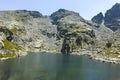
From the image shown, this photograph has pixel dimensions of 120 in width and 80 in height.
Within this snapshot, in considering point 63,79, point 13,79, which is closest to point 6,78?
point 13,79

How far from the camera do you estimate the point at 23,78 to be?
5217 inches

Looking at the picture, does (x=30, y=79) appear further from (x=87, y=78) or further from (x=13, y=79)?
(x=87, y=78)

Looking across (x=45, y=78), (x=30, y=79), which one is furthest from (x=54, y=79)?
(x=30, y=79)

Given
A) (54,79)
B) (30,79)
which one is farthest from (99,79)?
(30,79)

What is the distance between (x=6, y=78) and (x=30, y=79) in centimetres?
1311

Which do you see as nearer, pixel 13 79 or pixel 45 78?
pixel 13 79

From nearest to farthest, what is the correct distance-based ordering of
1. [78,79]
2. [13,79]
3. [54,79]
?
[13,79]
[54,79]
[78,79]

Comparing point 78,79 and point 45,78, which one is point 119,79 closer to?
point 78,79

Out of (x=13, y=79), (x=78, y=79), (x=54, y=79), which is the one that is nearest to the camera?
(x=13, y=79)

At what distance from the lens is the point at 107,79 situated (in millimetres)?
147000

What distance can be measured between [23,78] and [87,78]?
4277 centimetres

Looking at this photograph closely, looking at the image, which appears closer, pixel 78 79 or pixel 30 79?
pixel 30 79

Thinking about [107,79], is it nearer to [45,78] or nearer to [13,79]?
[45,78]

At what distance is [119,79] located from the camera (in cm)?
14950
